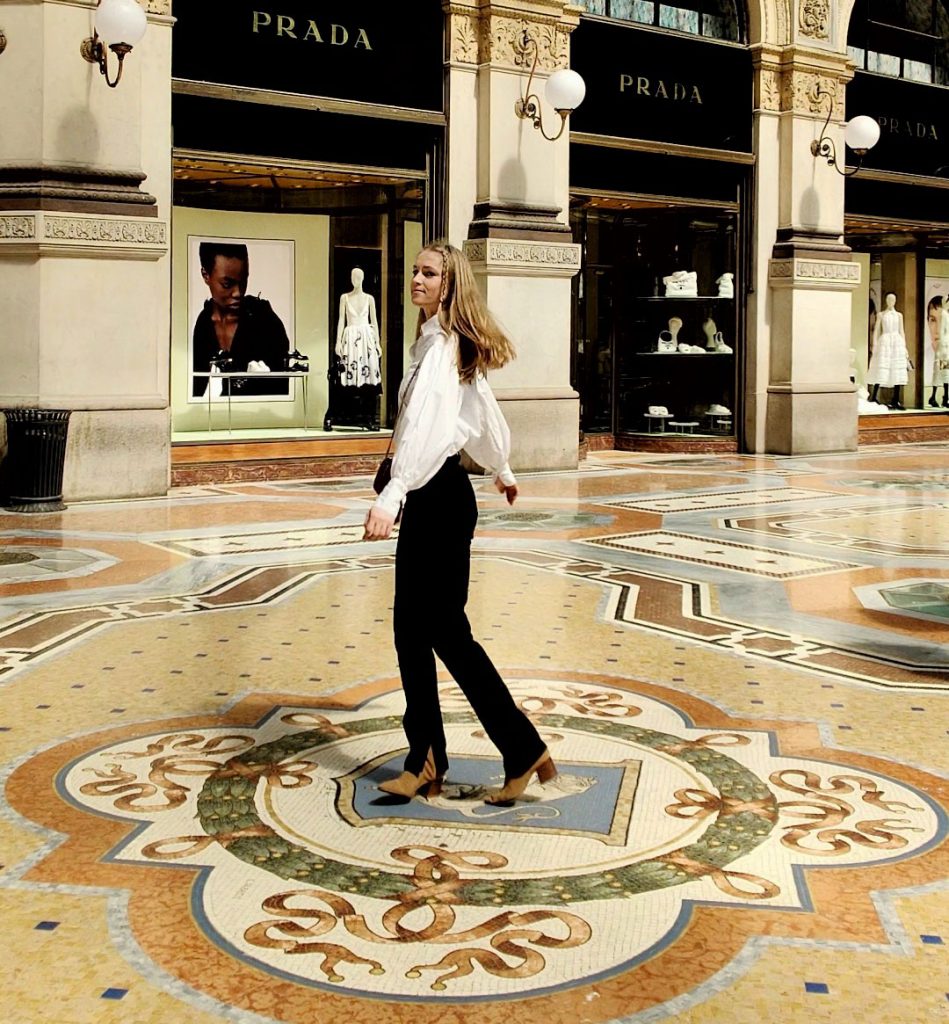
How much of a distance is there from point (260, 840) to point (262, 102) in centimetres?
962

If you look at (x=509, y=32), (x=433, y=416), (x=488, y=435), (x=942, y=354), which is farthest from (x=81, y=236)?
(x=942, y=354)

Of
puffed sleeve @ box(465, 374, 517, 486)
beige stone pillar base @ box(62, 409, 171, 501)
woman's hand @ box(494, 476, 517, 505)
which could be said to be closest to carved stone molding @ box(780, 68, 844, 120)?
beige stone pillar base @ box(62, 409, 171, 501)

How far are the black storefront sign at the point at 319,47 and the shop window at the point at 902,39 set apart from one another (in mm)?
6904

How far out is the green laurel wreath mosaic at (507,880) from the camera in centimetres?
312

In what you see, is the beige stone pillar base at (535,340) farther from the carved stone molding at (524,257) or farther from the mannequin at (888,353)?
the mannequin at (888,353)

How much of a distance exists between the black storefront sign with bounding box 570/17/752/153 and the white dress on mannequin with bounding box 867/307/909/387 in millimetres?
4519

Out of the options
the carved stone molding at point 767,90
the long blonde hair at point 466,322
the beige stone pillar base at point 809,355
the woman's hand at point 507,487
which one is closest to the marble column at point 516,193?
the carved stone molding at point 767,90

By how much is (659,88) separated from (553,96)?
8.43 ft

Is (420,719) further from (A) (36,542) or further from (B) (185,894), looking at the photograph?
A: (A) (36,542)

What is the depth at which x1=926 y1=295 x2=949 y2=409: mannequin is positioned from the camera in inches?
787

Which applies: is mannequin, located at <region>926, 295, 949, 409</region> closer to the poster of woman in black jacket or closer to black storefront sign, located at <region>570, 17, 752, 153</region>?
black storefront sign, located at <region>570, 17, 752, 153</region>

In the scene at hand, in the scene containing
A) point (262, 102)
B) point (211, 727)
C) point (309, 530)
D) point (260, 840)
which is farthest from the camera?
point (262, 102)

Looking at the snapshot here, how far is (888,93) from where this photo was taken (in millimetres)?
17547

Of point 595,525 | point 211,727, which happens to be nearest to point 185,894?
point 211,727
